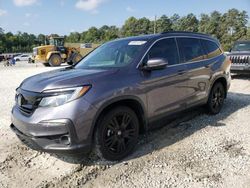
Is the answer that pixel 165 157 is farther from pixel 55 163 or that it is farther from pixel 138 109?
pixel 55 163

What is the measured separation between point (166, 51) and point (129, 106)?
51.2 inches

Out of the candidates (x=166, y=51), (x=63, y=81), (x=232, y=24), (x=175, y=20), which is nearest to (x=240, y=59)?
(x=166, y=51)

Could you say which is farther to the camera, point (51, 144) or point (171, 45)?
point (171, 45)

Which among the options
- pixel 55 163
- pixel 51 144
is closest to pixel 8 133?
pixel 55 163

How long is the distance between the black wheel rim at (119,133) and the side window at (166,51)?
1048 mm

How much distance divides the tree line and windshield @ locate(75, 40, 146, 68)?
4966 centimetres

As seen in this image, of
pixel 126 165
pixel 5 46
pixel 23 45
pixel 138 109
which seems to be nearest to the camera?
pixel 126 165

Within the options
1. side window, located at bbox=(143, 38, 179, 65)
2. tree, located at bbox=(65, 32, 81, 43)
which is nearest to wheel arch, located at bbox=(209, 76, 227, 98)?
side window, located at bbox=(143, 38, 179, 65)

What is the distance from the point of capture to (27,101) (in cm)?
366

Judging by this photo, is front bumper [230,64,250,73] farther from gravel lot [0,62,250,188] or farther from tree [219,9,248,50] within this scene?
tree [219,9,248,50]

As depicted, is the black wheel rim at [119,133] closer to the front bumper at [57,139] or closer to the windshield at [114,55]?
the front bumper at [57,139]

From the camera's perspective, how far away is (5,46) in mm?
89125

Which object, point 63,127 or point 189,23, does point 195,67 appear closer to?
point 63,127

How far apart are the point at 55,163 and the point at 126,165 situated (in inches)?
41.2
